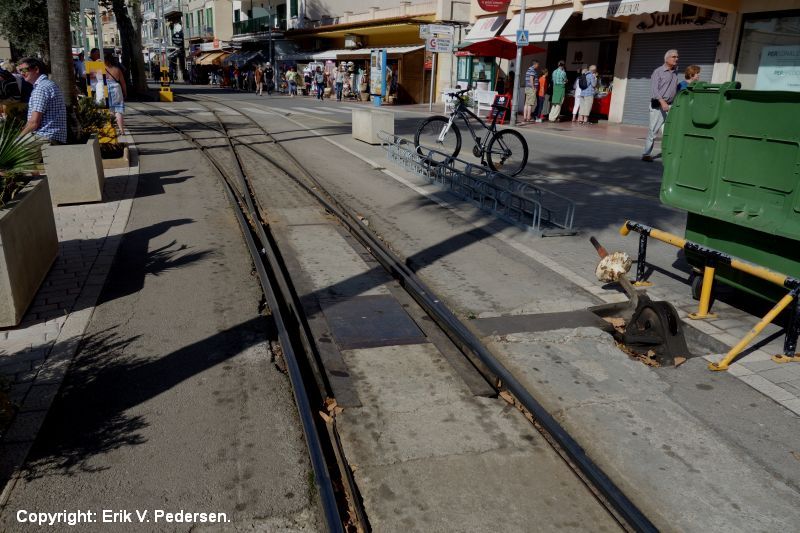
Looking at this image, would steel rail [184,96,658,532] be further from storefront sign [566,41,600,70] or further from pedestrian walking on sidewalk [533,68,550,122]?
storefront sign [566,41,600,70]

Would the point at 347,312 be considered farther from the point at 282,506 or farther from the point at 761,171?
the point at 761,171

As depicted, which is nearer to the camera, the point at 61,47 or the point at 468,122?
the point at 61,47

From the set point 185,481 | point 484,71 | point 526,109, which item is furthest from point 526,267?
point 484,71

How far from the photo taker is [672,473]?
327 cm

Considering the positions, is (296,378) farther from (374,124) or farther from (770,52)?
(770,52)

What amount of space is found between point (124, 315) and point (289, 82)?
37949mm

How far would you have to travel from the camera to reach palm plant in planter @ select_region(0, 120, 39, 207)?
5.43 m

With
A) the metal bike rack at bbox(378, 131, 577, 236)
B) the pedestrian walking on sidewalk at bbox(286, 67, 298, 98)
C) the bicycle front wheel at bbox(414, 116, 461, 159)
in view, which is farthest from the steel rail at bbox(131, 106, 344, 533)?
the pedestrian walking on sidewalk at bbox(286, 67, 298, 98)

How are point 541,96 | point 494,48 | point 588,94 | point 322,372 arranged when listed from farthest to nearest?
point 541,96
point 588,94
point 494,48
point 322,372

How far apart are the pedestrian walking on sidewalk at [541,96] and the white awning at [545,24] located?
1458 mm

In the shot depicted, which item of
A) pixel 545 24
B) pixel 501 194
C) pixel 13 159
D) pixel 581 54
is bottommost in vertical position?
pixel 501 194

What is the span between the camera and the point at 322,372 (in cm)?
425

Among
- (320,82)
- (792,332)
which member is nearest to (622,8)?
(792,332)

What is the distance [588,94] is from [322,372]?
68.4ft
